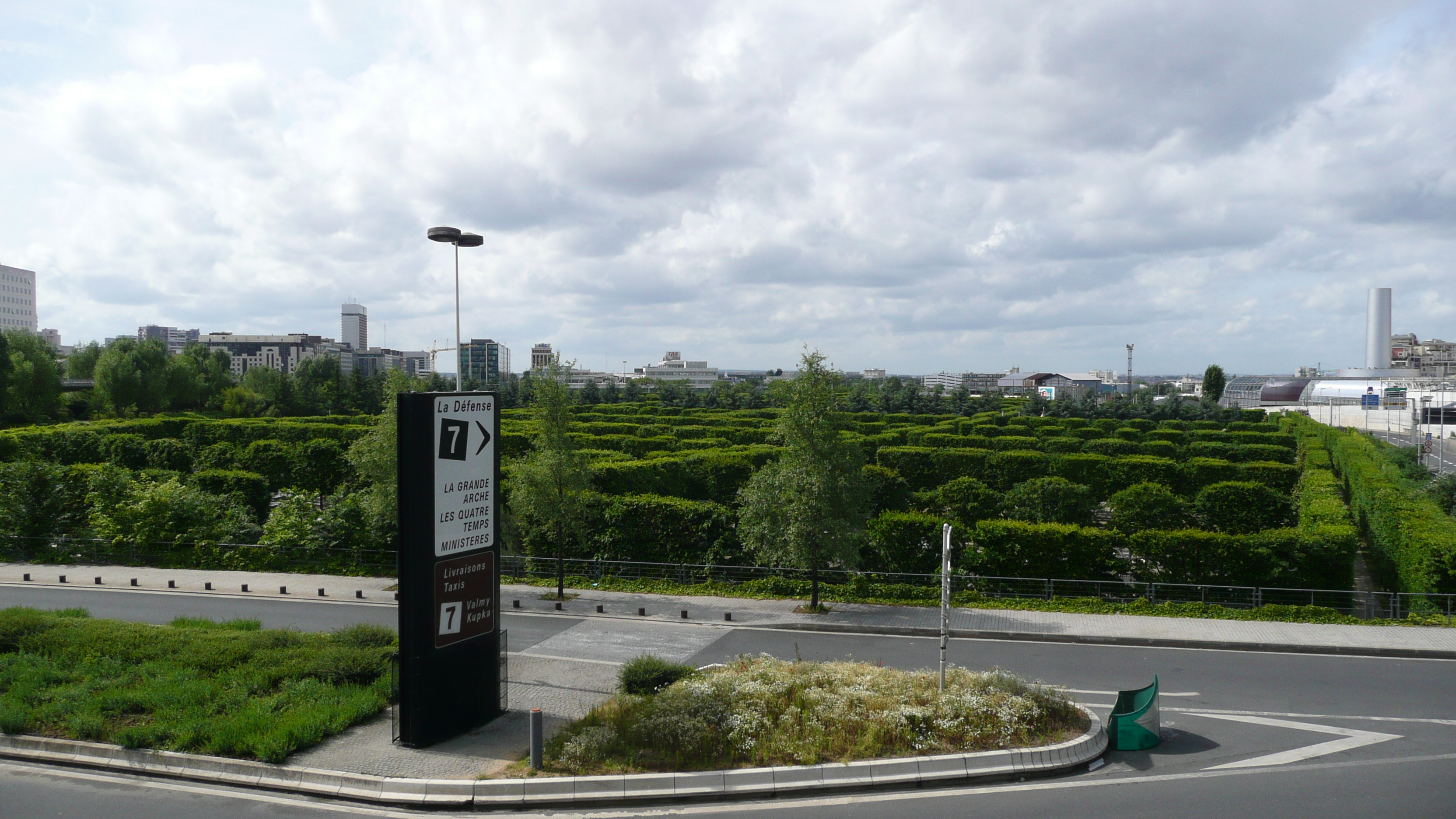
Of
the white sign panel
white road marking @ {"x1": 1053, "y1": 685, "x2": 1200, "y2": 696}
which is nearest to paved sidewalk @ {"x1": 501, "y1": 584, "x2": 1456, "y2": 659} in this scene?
white road marking @ {"x1": 1053, "y1": 685, "x2": 1200, "y2": 696}

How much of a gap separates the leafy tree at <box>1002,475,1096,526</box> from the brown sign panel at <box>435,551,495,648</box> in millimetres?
19137

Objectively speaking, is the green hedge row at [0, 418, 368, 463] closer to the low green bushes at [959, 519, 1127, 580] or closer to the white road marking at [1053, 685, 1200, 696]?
the low green bushes at [959, 519, 1127, 580]

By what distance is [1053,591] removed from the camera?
77.8 feet

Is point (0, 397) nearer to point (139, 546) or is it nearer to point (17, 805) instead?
point (139, 546)

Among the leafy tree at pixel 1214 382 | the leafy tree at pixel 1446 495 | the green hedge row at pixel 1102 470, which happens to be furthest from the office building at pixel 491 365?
the leafy tree at pixel 1214 382

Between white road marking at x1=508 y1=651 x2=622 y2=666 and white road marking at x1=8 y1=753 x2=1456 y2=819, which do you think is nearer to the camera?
white road marking at x1=8 y1=753 x2=1456 y2=819

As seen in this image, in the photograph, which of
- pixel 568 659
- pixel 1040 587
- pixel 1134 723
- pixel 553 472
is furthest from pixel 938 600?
pixel 553 472

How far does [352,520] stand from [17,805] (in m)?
18.7

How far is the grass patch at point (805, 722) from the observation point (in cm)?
1148

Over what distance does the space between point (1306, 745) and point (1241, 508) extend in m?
20.8

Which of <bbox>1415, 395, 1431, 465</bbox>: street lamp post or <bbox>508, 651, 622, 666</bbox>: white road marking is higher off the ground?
<bbox>1415, 395, 1431, 465</bbox>: street lamp post

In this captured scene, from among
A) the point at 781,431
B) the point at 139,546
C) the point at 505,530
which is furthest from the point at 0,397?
the point at 781,431

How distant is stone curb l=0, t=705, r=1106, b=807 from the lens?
10.7 metres

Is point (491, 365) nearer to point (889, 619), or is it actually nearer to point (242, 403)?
point (242, 403)
